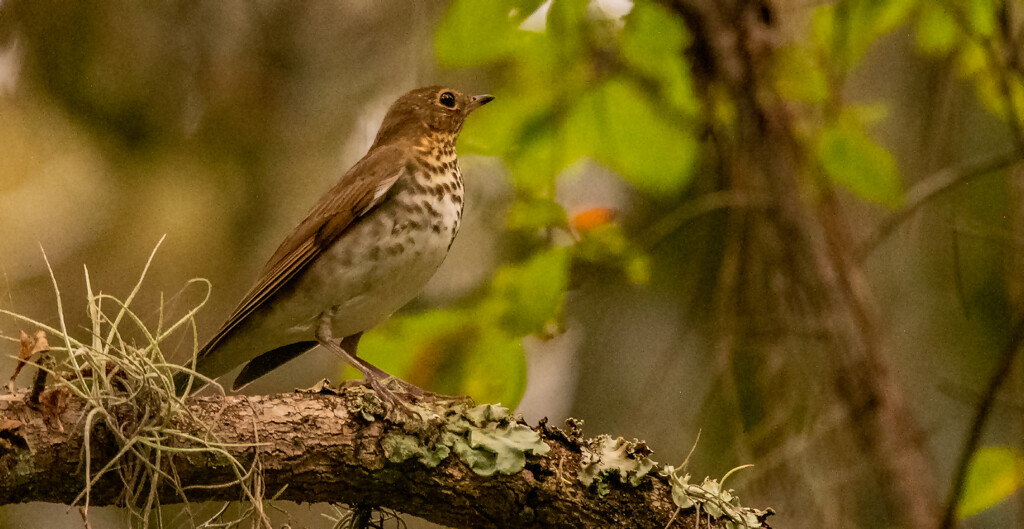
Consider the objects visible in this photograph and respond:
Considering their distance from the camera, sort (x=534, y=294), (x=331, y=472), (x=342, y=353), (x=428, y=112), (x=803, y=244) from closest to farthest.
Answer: (x=331, y=472) < (x=342, y=353) < (x=534, y=294) < (x=428, y=112) < (x=803, y=244)

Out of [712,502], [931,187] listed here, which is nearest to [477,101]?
[712,502]

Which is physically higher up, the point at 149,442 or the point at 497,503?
the point at 497,503

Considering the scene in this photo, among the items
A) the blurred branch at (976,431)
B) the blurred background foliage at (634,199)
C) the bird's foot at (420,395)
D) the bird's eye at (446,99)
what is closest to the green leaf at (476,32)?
the blurred background foliage at (634,199)

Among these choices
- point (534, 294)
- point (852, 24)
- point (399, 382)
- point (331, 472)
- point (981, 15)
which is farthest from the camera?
point (852, 24)

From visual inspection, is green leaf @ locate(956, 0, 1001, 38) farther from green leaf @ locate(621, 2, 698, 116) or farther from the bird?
the bird

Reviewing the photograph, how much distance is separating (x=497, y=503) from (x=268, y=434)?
0.37m

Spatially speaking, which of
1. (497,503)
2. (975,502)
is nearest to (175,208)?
(497,503)

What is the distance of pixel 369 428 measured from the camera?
1336 millimetres

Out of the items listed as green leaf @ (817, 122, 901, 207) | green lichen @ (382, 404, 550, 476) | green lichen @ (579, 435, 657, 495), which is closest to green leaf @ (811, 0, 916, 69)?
green leaf @ (817, 122, 901, 207)

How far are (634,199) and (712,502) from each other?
3.92 feet

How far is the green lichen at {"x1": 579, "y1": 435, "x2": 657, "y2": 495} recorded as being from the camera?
1395mm

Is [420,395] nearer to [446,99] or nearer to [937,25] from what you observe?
[446,99]

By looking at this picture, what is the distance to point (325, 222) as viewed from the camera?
1.75 metres

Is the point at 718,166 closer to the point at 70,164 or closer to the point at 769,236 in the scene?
the point at 769,236
